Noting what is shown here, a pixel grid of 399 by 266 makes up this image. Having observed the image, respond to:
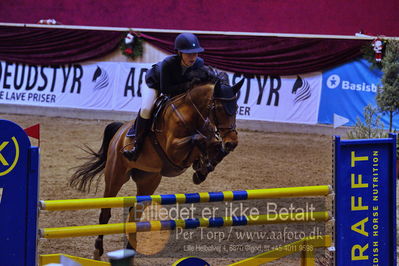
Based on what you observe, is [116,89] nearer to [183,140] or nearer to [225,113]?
[183,140]

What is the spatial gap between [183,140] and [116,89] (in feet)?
25.7

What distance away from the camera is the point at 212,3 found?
15.3 metres

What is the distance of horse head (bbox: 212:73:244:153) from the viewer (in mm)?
4773

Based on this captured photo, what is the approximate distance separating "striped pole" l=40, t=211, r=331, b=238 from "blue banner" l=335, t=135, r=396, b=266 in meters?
0.16

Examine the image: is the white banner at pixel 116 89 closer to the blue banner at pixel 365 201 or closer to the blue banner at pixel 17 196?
the blue banner at pixel 365 201

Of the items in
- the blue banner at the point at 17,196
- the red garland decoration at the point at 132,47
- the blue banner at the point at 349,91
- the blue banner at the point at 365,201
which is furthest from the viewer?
the red garland decoration at the point at 132,47

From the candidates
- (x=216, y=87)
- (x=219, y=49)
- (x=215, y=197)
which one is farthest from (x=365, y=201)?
(x=219, y=49)

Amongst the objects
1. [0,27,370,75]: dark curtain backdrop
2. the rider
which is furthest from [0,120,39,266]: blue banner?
[0,27,370,75]: dark curtain backdrop

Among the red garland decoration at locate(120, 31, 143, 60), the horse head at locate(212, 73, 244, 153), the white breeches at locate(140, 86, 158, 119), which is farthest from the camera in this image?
the red garland decoration at locate(120, 31, 143, 60)

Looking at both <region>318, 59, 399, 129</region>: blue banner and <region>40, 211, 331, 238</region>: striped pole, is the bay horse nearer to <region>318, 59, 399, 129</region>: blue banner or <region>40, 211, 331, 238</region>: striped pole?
<region>40, 211, 331, 238</region>: striped pole

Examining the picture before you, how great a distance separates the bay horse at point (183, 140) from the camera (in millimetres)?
4848

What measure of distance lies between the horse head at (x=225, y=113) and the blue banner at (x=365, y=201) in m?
1.09

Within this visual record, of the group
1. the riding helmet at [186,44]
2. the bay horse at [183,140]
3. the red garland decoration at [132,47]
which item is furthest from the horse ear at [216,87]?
the red garland decoration at [132,47]

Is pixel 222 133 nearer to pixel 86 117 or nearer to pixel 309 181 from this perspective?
pixel 309 181
